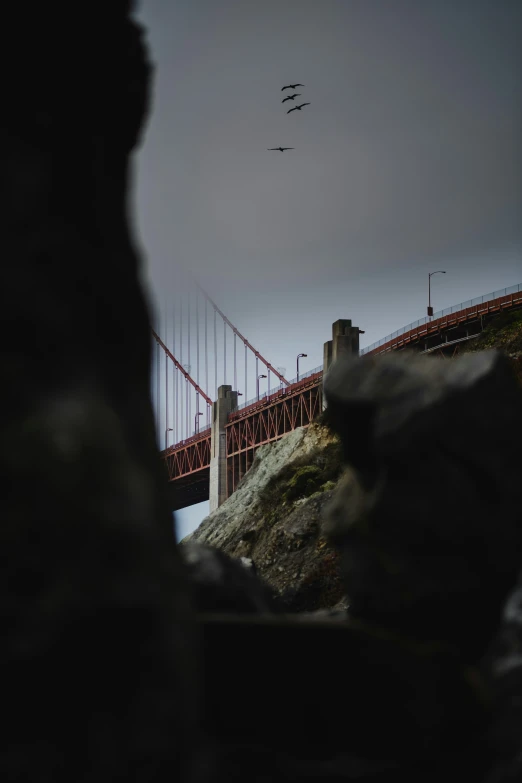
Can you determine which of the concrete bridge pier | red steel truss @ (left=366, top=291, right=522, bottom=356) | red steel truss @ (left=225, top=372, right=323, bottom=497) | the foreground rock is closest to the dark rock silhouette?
the foreground rock

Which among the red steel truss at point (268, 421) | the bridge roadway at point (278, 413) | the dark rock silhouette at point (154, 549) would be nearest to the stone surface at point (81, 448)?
the dark rock silhouette at point (154, 549)

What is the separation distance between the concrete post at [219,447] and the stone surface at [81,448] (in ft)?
149

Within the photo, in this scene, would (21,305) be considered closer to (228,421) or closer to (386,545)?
(386,545)

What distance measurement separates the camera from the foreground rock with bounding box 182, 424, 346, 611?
2019 cm

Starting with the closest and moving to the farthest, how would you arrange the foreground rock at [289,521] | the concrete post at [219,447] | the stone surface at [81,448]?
1. the stone surface at [81,448]
2. the foreground rock at [289,521]
3. the concrete post at [219,447]

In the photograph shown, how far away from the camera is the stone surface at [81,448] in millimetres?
3055

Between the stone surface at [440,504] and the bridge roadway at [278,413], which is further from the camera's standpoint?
the bridge roadway at [278,413]

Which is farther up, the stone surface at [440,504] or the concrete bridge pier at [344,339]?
the concrete bridge pier at [344,339]

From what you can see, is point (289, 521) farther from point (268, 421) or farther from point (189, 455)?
point (189, 455)

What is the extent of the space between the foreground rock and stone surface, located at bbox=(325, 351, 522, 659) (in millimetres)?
9099

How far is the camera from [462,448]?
16.9 feet

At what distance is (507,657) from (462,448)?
1.12m

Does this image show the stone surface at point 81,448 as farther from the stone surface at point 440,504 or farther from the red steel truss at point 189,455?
the red steel truss at point 189,455

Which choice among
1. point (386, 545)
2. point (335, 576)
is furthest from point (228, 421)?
point (386, 545)
